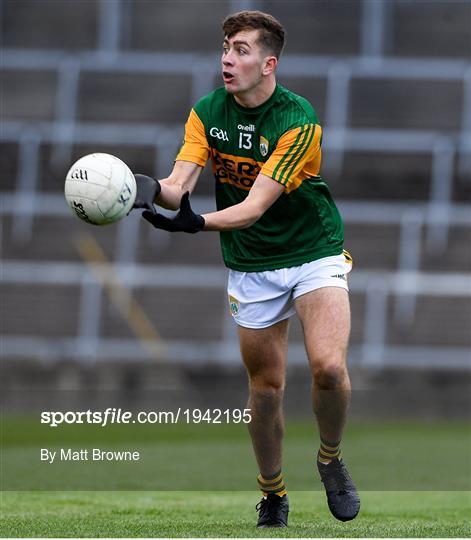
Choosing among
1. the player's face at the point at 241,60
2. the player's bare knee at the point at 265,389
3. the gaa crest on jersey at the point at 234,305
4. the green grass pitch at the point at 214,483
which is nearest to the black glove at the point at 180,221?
the player's face at the point at 241,60

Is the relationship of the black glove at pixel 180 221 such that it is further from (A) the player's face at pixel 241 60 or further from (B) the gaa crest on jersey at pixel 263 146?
(A) the player's face at pixel 241 60

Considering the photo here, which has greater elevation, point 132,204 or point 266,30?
point 266,30

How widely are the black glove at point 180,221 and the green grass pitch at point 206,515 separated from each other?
4.51 feet

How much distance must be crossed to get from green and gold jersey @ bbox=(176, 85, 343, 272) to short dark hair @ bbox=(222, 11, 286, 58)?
248 mm

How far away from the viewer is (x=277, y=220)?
21.1 feet

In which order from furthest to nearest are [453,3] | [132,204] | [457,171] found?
[453,3]
[457,171]
[132,204]

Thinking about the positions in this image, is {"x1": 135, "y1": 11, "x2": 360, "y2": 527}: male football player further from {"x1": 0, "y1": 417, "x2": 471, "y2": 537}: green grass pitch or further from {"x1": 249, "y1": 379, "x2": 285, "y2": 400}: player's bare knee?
{"x1": 0, "y1": 417, "x2": 471, "y2": 537}: green grass pitch

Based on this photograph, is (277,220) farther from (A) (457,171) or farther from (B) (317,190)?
(A) (457,171)

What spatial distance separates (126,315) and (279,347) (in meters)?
10.1

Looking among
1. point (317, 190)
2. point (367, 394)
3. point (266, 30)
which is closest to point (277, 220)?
point (317, 190)

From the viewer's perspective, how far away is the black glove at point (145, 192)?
5789mm

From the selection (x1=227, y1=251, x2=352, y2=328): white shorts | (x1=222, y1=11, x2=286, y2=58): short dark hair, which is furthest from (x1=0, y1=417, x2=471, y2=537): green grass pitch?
(x1=222, y1=11, x2=286, y2=58): short dark hair

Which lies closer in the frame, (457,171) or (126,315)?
(126,315)

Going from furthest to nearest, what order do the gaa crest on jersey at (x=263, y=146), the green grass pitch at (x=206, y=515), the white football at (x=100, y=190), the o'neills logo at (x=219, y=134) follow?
the o'neills logo at (x=219, y=134)
the gaa crest on jersey at (x=263, y=146)
the green grass pitch at (x=206, y=515)
the white football at (x=100, y=190)
